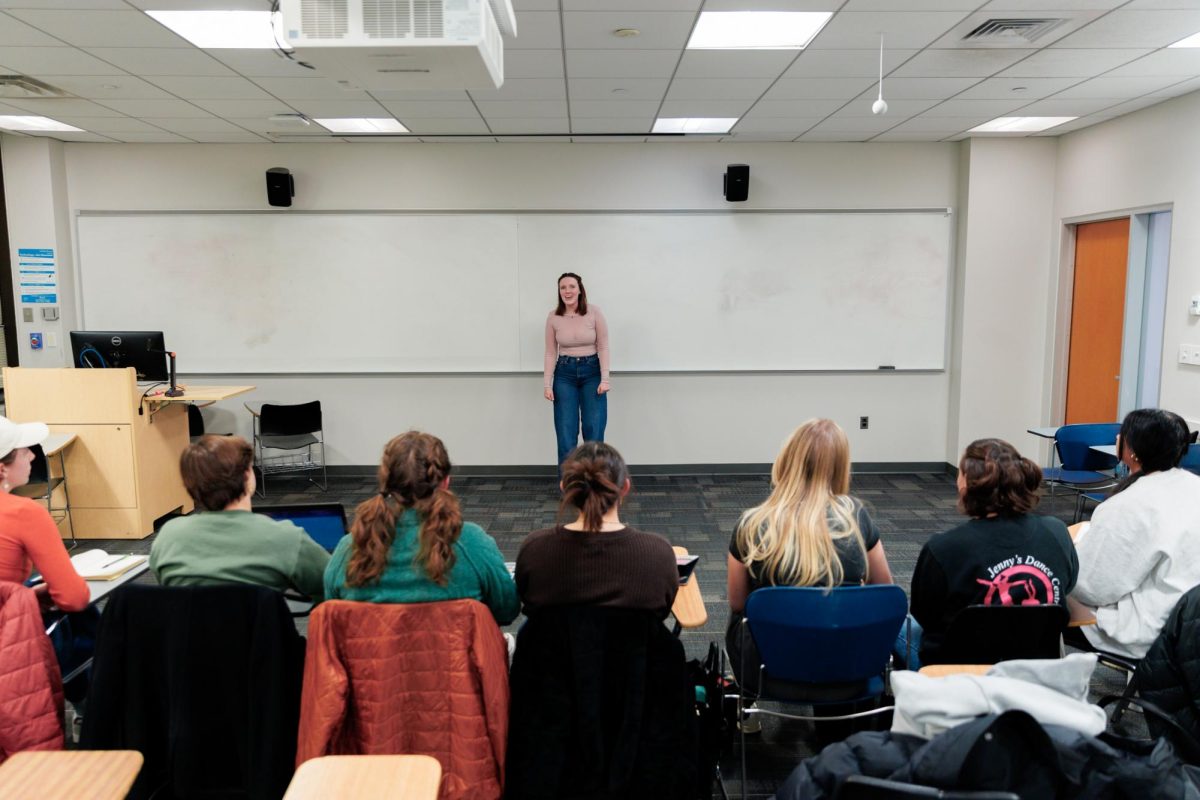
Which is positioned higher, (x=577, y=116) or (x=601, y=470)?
(x=577, y=116)

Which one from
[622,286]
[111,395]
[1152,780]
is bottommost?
[1152,780]

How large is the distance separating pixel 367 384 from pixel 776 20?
14.1 ft

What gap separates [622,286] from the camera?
21.1ft

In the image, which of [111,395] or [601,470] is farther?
[111,395]

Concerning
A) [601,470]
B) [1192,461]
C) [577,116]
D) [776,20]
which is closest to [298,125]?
[577,116]

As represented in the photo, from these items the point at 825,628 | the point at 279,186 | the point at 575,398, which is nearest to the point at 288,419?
the point at 279,186

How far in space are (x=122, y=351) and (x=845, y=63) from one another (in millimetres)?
4763

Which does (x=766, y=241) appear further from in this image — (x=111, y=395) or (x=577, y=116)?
(x=111, y=395)

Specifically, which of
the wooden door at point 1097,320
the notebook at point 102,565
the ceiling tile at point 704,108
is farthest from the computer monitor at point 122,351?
the wooden door at point 1097,320

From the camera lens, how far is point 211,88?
4.58m

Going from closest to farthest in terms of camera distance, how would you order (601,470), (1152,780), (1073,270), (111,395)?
(1152,780) → (601,470) → (111,395) → (1073,270)

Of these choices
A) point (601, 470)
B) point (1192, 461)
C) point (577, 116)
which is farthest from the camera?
point (577, 116)

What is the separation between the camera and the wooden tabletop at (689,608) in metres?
2.12

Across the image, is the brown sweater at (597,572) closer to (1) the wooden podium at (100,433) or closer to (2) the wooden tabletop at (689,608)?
(2) the wooden tabletop at (689,608)
